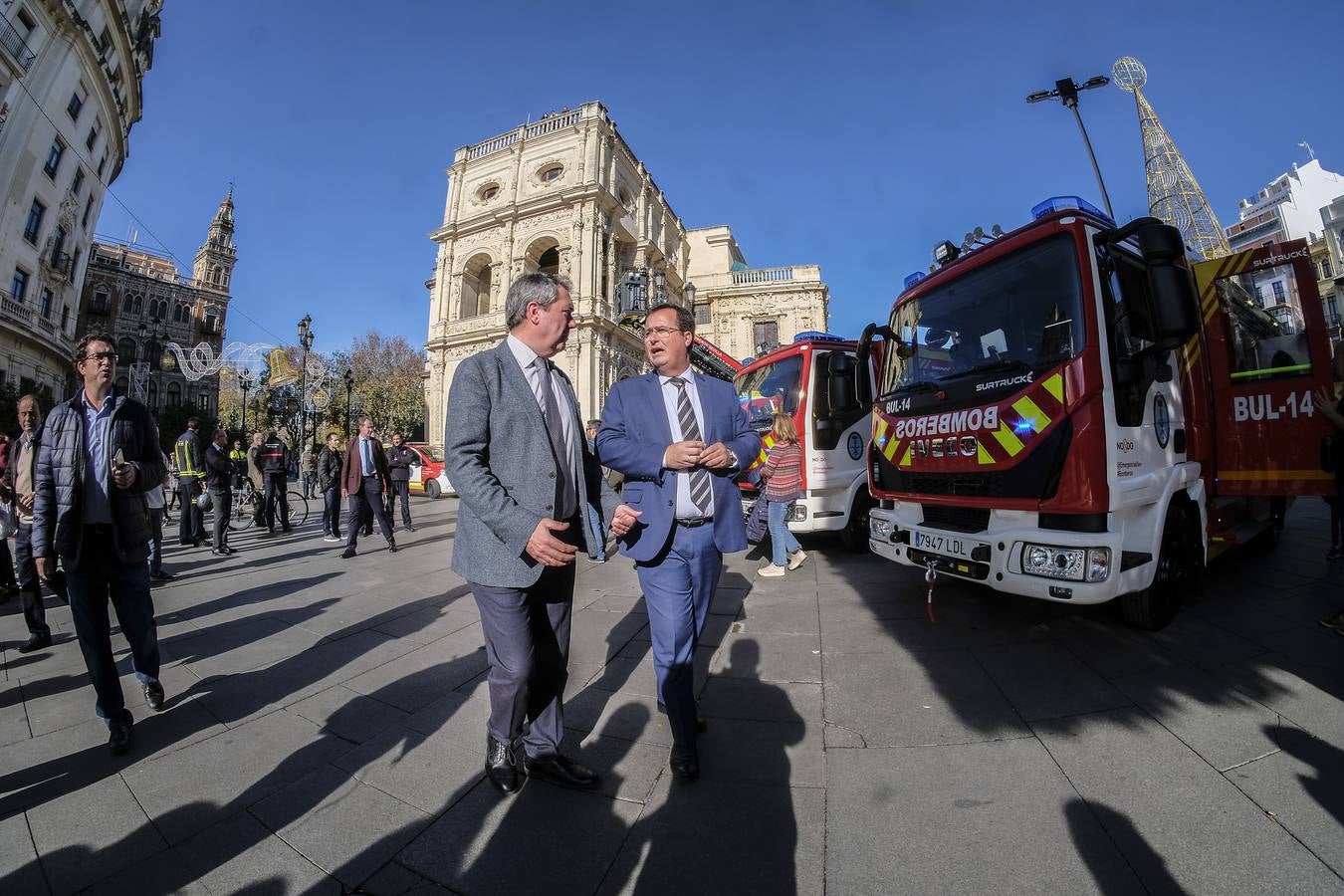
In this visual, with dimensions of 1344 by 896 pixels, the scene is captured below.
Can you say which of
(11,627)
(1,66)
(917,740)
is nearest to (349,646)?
(11,627)

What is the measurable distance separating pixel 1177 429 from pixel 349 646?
19.6 feet

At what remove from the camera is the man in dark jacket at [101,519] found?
8.26 feet

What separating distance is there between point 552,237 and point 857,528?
937 inches

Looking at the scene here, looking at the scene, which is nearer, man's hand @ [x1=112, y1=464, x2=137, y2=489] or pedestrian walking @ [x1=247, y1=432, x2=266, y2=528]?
man's hand @ [x1=112, y1=464, x2=137, y2=489]

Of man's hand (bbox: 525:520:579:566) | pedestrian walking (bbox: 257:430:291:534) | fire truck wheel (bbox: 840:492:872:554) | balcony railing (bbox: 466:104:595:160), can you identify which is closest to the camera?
man's hand (bbox: 525:520:579:566)

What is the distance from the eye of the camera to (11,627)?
4117 millimetres

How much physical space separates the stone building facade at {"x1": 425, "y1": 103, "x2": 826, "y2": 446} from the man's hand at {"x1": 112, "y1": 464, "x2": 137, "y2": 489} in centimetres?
2030

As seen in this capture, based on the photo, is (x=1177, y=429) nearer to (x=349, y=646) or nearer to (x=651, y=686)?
(x=651, y=686)

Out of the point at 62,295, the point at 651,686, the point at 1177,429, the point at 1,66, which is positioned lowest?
the point at 651,686

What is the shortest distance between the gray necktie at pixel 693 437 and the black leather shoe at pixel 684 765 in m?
0.97

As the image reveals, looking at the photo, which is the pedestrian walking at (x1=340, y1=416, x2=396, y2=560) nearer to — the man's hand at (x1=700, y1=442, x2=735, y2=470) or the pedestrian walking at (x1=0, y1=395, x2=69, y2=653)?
the pedestrian walking at (x1=0, y1=395, x2=69, y2=653)

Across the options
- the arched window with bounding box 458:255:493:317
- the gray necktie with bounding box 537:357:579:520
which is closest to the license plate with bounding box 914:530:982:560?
the gray necktie with bounding box 537:357:579:520

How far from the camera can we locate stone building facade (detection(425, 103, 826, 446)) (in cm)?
2473

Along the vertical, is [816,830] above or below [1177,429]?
below
